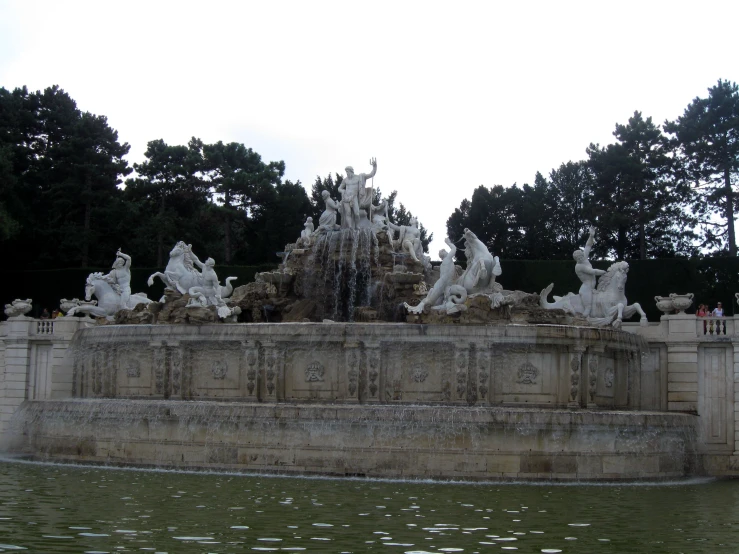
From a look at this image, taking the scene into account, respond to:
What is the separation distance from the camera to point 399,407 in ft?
71.4

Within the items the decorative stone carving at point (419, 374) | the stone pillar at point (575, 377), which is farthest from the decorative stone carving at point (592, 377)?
the decorative stone carving at point (419, 374)

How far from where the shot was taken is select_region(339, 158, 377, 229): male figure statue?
3472cm

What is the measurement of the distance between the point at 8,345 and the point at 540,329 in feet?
50.8

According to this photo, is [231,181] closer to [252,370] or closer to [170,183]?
[170,183]

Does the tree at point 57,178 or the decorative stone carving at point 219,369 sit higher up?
the tree at point 57,178

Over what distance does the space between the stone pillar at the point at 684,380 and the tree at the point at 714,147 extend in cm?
2351

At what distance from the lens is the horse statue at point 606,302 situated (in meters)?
27.7

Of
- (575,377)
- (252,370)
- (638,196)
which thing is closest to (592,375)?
(575,377)

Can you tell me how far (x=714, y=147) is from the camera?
50.6 m

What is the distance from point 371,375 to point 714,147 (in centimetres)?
3203

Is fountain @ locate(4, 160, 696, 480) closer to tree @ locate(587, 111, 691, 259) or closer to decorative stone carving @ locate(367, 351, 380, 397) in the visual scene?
decorative stone carving @ locate(367, 351, 380, 397)

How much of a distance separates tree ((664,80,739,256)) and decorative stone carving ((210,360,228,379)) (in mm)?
31148

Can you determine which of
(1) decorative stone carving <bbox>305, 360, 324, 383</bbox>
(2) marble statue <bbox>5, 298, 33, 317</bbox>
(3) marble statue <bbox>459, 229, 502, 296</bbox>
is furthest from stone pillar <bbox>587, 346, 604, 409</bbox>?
(2) marble statue <bbox>5, 298, 33, 317</bbox>

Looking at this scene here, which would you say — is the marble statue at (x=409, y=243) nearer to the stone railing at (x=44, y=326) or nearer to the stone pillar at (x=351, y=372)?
the stone pillar at (x=351, y=372)
